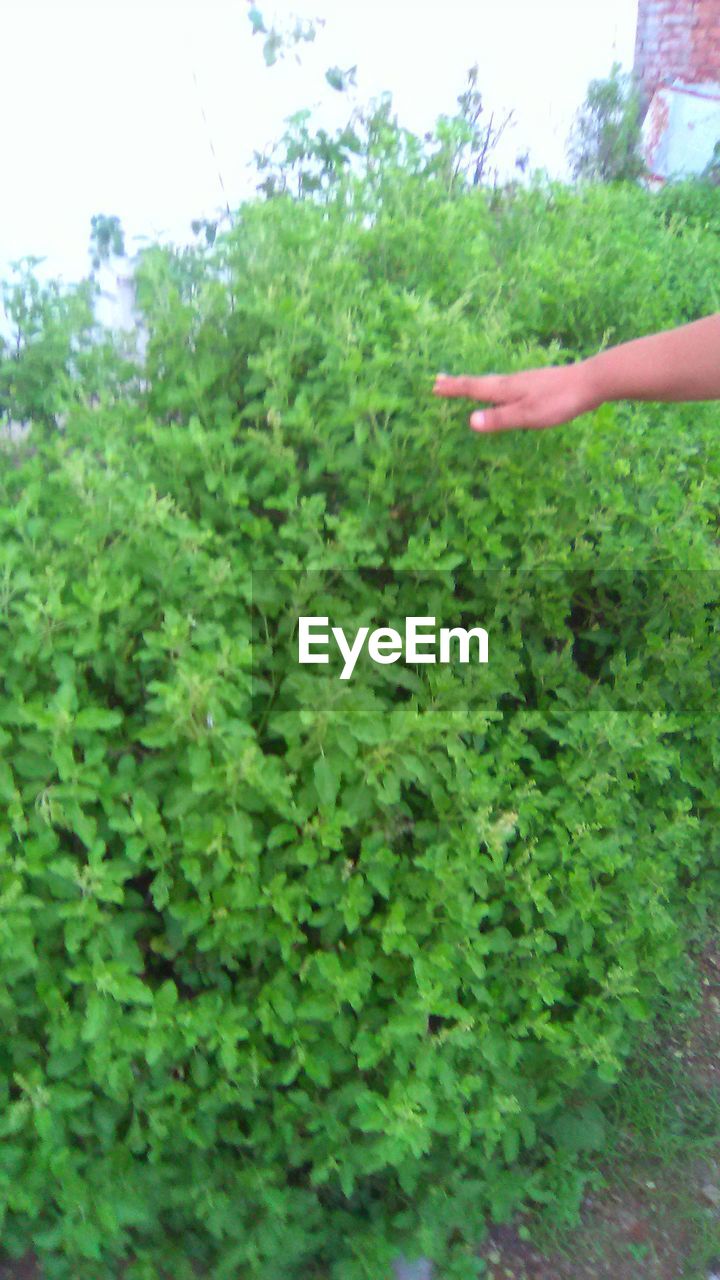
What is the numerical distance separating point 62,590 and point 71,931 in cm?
70

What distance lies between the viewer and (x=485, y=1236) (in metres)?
2.35

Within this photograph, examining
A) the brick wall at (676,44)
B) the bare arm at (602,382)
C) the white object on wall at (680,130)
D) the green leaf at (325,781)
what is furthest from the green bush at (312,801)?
the white object on wall at (680,130)

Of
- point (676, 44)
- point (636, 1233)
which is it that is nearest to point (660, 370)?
point (636, 1233)

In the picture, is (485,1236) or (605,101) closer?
Result: (485,1236)

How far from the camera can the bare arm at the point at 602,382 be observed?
2.30 metres

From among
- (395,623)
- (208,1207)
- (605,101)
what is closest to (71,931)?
(208,1207)

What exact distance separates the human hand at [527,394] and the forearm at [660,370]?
0.11 feet

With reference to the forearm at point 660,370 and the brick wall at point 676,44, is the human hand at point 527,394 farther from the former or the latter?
the brick wall at point 676,44

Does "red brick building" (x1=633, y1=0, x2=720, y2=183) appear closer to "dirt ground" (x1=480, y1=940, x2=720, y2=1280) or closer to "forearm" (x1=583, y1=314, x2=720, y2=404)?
"forearm" (x1=583, y1=314, x2=720, y2=404)

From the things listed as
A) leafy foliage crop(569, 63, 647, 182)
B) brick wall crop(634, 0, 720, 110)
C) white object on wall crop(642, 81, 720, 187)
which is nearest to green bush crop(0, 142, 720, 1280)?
leafy foliage crop(569, 63, 647, 182)

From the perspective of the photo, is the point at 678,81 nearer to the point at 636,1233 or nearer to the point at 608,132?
the point at 608,132

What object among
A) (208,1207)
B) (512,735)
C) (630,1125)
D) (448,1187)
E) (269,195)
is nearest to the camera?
(208,1207)

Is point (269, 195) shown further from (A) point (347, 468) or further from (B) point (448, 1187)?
(B) point (448, 1187)

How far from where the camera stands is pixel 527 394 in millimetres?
2311
